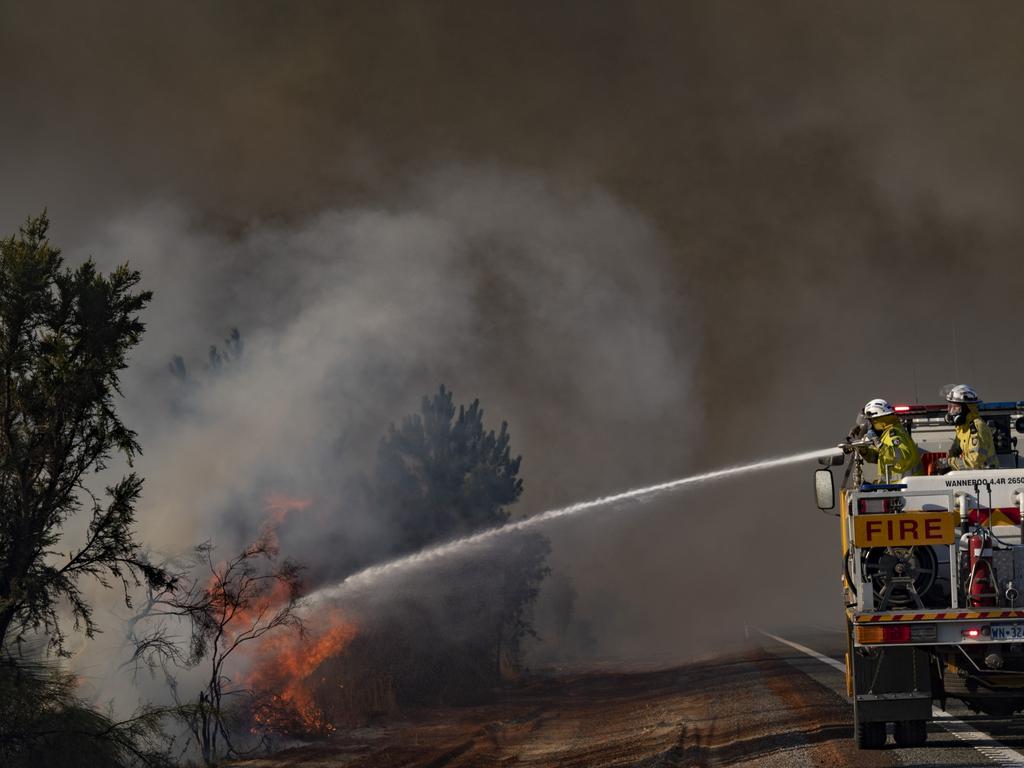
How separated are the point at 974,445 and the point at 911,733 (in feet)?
9.22

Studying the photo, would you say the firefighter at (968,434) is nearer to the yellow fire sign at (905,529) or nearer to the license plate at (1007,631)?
the yellow fire sign at (905,529)

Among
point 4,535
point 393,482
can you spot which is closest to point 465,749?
point 4,535

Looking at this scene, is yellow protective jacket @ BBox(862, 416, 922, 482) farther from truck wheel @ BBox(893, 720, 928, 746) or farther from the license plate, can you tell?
truck wheel @ BBox(893, 720, 928, 746)

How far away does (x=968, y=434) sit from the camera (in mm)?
10594

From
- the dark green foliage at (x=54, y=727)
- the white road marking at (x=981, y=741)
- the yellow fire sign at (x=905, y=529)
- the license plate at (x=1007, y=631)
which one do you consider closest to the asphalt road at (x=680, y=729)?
the white road marking at (x=981, y=741)

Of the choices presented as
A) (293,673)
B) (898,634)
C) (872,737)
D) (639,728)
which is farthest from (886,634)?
(293,673)

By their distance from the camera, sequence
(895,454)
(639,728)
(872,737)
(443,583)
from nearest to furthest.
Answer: (872,737) < (895,454) < (639,728) < (443,583)

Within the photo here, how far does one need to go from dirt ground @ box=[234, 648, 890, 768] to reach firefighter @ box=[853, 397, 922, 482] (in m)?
2.73

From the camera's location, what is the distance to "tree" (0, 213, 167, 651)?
51.5ft

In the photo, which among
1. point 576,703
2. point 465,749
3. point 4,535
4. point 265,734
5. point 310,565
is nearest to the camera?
point 4,535

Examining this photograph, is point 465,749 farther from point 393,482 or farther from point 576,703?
point 393,482

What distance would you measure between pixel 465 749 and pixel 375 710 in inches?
453

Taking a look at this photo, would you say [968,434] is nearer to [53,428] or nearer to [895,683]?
[895,683]

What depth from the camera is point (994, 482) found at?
952 cm
